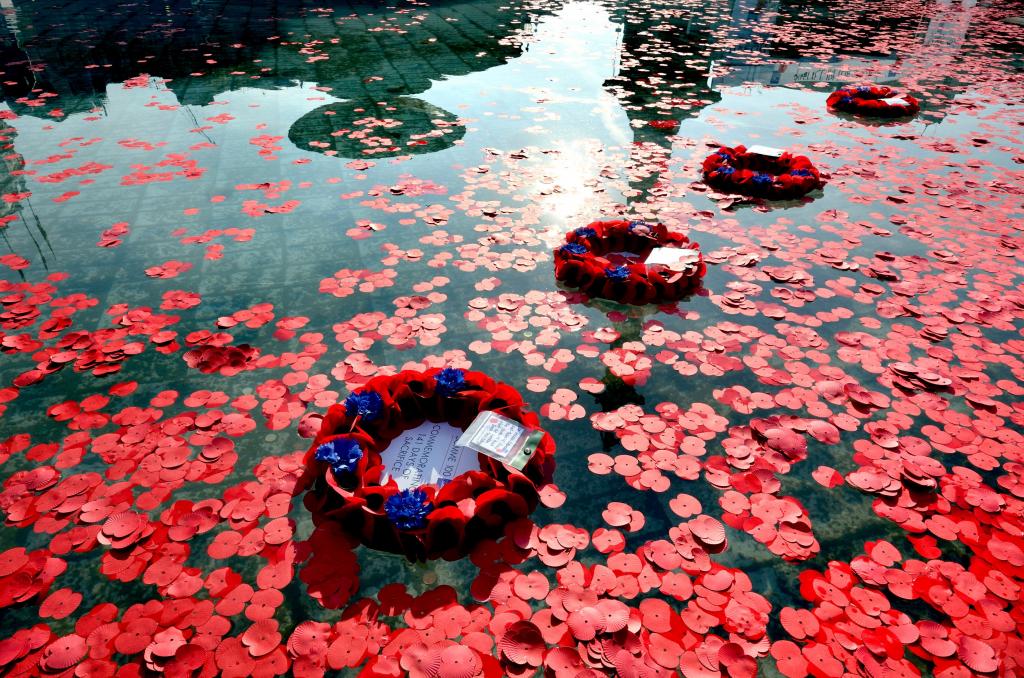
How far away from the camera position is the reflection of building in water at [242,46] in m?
11.5

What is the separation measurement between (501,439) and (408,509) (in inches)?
30.9

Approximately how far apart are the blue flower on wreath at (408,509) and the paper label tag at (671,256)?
3.61m

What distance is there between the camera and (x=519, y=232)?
22.1 ft

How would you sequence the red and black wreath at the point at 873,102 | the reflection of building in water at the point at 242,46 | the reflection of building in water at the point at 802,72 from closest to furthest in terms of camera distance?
the red and black wreath at the point at 873,102
the reflection of building in water at the point at 242,46
the reflection of building in water at the point at 802,72

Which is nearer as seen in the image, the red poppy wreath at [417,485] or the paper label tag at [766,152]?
the red poppy wreath at [417,485]

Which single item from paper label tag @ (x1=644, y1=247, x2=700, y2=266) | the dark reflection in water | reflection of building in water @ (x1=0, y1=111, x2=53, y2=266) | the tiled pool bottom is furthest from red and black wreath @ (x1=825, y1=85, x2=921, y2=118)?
reflection of building in water @ (x1=0, y1=111, x2=53, y2=266)

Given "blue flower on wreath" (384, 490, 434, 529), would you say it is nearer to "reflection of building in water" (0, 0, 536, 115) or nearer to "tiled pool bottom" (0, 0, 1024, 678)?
"tiled pool bottom" (0, 0, 1024, 678)

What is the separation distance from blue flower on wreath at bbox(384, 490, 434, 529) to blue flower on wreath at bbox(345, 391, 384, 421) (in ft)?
2.34

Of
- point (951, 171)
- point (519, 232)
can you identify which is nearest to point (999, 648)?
point (519, 232)

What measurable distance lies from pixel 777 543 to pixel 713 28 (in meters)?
18.1

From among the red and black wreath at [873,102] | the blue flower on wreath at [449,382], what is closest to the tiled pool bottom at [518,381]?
the red and black wreath at [873,102]

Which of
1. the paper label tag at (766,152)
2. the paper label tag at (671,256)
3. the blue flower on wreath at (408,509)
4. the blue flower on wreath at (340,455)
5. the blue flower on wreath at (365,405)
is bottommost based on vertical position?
the blue flower on wreath at (408,509)

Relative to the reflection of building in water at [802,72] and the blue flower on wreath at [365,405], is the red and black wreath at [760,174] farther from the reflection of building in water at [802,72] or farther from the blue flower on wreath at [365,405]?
the blue flower on wreath at [365,405]

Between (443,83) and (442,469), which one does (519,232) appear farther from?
(443,83)
